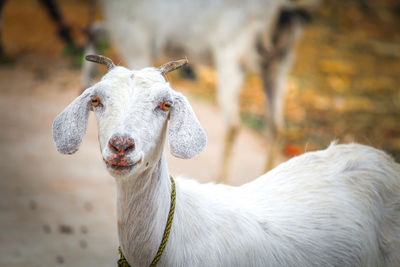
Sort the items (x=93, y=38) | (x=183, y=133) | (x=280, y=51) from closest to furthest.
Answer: (x=183, y=133) → (x=280, y=51) → (x=93, y=38)

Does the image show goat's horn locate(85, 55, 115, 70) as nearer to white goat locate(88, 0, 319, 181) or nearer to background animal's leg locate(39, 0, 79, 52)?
white goat locate(88, 0, 319, 181)

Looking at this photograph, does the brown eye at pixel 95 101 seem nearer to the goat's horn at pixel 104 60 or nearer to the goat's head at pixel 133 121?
the goat's head at pixel 133 121

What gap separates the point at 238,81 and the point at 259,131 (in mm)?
2606

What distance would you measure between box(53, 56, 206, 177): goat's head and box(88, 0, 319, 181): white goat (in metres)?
2.85

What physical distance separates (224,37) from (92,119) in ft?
Answer: 9.73

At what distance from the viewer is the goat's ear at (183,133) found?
1970 mm

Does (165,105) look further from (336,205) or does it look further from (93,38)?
(93,38)

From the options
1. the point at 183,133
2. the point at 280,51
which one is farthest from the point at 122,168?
the point at 280,51

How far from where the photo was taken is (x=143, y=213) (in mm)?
2068

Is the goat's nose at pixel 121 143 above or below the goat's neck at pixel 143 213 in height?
above

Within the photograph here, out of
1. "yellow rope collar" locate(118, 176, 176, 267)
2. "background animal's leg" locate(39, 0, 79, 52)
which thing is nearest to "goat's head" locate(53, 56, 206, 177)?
"yellow rope collar" locate(118, 176, 176, 267)

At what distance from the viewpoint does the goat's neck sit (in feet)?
6.75

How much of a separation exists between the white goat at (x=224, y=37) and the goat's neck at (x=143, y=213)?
115 inches

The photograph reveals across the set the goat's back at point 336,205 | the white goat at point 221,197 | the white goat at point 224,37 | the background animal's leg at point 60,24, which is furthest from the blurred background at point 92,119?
the white goat at point 224,37
